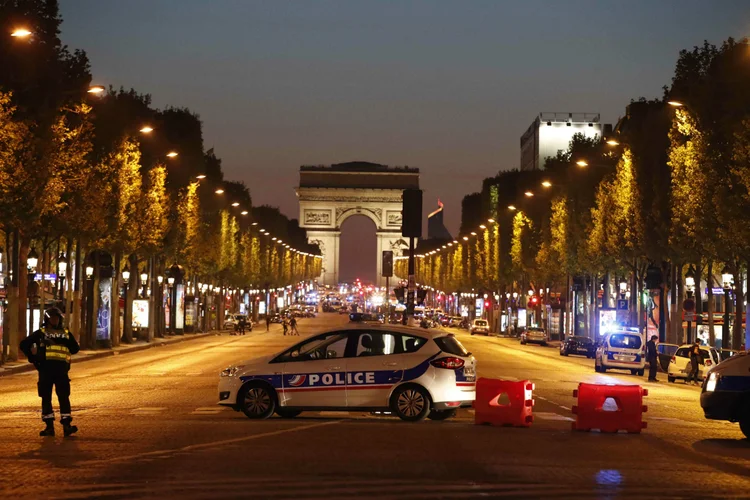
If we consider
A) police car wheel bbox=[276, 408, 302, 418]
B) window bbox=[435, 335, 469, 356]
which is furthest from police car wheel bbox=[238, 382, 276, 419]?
window bbox=[435, 335, 469, 356]

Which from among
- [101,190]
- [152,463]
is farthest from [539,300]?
[152,463]

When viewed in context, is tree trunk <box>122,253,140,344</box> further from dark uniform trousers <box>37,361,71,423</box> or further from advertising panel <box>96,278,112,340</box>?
dark uniform trousers <box>37,361,71,423</box>

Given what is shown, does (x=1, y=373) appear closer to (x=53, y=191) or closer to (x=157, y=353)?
(x=53, y=191)

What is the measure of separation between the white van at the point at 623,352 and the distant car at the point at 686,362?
317 cm

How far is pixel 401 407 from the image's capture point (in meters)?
21.6

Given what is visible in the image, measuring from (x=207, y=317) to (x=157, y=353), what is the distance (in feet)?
140

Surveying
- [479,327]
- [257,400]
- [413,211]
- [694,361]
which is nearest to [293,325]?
[479,327]

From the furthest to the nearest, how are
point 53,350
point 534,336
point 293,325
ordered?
point 293,325 < point 534,336 < point 53,350

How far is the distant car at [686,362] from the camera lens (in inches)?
1629

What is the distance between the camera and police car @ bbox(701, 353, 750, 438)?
1973cm

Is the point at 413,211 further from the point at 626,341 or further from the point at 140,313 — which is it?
the point at 140,313

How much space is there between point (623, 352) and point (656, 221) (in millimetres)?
10875

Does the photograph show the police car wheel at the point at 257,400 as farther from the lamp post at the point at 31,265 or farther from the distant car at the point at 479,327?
the distant car at the point at 479,327

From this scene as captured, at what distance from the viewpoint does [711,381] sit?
2019 cm
